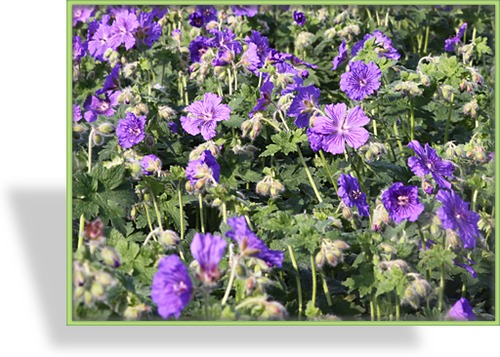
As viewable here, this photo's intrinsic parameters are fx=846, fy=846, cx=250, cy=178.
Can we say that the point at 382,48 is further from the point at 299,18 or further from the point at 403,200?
the point at 403,200

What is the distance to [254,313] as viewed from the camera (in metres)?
2.44

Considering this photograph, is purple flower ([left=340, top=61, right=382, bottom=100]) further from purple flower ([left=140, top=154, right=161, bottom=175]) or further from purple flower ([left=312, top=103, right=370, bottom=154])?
purple flower ([left=140, top=154, right=161, bottom=175])

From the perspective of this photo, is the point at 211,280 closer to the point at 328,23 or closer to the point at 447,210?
the point at 447,210

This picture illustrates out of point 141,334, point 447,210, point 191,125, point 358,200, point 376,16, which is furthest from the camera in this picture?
point 376,16

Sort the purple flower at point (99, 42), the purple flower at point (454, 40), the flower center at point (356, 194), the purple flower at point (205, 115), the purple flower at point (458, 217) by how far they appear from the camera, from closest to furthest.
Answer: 1. the purple flower at point (458, 217)
2. the flower center at point (356, 194)
3. the purple flower at point (205, 115)
4. the purple flower at point (99, 42)
5. the purple flower at point (454, 40)

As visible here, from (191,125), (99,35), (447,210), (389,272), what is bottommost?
(389,272)

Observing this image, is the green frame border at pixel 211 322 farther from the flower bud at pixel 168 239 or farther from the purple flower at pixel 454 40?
the purple flower at pixel 454 40

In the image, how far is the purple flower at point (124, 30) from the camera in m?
3.94

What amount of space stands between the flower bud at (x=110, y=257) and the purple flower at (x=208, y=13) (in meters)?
2.07

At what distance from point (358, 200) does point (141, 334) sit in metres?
0.90

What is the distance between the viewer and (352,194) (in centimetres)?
297

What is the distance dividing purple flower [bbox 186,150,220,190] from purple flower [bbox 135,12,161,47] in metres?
1.08

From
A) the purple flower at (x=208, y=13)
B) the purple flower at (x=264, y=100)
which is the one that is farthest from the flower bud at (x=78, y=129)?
the purple flower at (x=208, y=13)

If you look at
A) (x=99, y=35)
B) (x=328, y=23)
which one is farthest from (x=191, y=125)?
(x=328, y=23)
